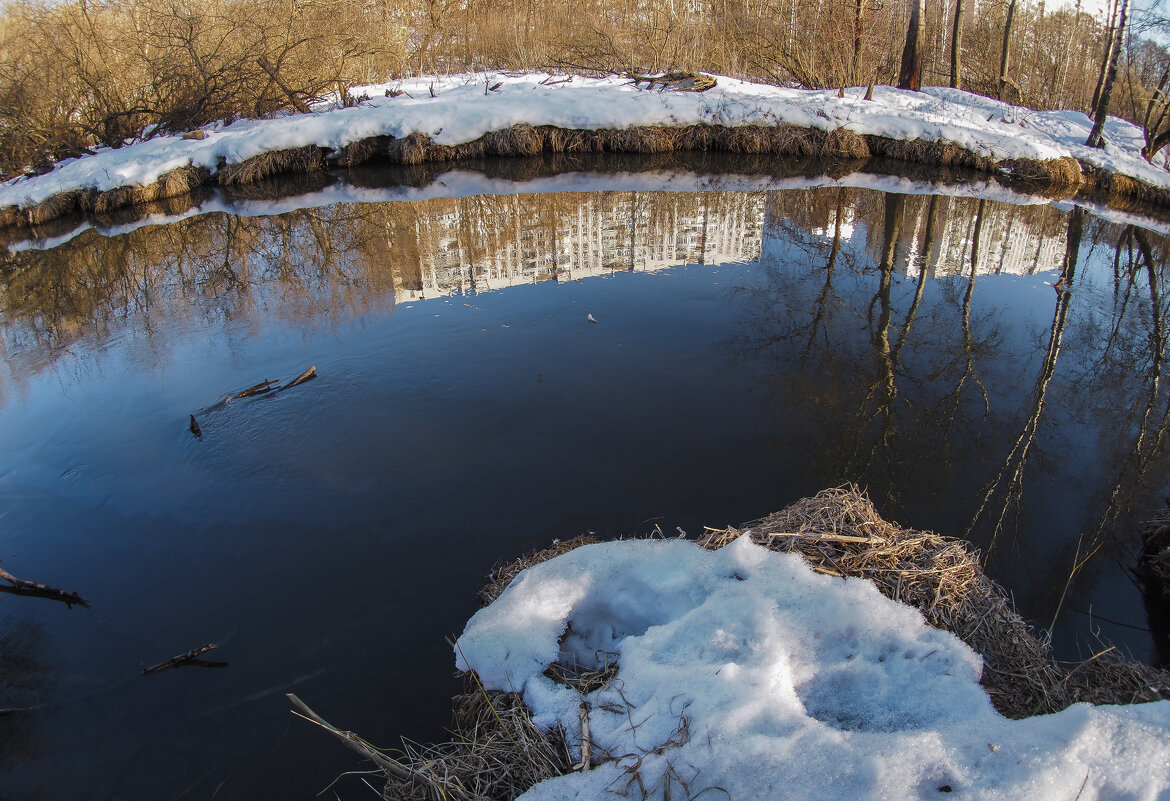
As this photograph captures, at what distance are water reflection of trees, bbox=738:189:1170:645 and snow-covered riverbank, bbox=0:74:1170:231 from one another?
525 centimetres

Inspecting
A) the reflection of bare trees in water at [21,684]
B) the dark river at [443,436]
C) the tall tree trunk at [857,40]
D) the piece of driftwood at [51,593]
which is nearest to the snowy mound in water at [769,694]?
the dark river at [443,436]

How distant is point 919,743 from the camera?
204 cm

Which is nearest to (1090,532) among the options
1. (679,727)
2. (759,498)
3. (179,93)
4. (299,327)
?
(759,498)

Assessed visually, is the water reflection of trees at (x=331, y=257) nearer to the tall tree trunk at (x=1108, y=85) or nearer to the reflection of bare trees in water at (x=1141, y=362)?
the reflection of bare trees in water at (x=1141, y=362)

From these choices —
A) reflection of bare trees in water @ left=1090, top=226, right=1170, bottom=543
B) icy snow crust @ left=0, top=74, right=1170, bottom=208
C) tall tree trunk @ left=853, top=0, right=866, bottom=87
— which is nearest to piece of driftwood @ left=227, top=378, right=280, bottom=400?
reflection of bare trees in water @ left=1090, top=226, right=1170, bottom=543

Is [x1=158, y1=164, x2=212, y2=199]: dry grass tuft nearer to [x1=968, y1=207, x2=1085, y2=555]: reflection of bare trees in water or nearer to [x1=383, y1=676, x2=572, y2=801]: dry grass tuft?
[x1=383, y1=676, x2=572, y2=801]: dry grass tuft

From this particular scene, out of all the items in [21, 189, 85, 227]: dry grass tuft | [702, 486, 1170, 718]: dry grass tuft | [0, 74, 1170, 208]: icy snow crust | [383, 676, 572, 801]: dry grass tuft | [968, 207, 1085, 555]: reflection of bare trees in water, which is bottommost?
[968, 207, 1085, 555]: reflection of bare trees in water

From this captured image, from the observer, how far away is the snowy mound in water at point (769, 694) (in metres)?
1.95

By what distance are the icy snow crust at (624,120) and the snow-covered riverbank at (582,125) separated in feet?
0.08

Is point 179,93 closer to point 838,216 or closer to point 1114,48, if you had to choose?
point 838,216

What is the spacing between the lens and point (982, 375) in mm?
6004

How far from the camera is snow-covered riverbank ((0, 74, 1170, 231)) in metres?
12.8

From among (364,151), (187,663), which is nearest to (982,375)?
(187,663)

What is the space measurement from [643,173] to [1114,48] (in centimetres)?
911
